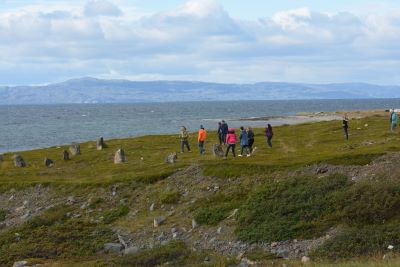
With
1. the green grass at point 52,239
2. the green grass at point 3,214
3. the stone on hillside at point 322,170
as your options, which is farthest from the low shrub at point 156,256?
the green grass at point 3,214

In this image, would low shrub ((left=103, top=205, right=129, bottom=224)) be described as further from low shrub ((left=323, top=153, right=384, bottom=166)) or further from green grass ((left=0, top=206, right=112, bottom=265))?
low shrub ((left=323, top=153, right=384, bottom=166))

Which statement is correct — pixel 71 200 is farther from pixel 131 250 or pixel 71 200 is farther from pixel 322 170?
pixel 322 170

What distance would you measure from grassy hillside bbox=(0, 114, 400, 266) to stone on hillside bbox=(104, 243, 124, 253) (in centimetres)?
31

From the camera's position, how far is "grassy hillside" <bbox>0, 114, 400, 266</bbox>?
25656 millimetres

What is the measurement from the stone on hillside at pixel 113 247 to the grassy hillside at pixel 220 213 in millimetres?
308

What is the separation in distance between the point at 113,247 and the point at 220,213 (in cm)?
579

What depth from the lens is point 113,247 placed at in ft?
96.6

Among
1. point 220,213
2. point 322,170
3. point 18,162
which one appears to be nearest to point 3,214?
point 220,213

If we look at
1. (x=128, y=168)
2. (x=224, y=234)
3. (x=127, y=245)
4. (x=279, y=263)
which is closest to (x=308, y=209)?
(x=224, y=234)

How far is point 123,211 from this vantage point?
3519 centimetres

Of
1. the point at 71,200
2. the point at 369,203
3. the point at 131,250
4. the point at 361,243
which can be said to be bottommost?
the point at 131,250

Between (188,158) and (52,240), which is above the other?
(188,158)

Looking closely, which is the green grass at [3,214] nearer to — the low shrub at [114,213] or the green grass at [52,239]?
the green grass at [52,239]

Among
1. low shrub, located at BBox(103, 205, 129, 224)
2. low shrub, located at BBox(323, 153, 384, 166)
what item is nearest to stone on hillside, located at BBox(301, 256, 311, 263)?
low shrub, located at BBox(323, 153, 384, 166)
